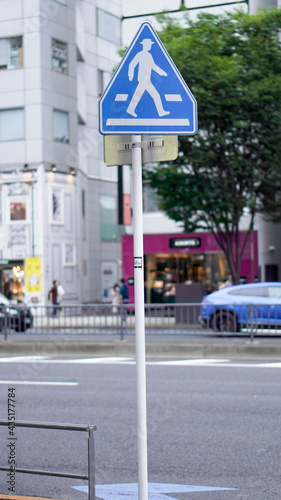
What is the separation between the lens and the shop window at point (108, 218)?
4353cm

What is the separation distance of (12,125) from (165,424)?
90.1 ft

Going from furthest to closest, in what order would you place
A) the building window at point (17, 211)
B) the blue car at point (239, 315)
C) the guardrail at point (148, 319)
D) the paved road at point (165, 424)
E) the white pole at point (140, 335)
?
the building window at point (17, 211)
the guardrail at point (148, 319)
the blue car at point (239, 315)
the paved road at point (165, 424)
the white pole at point (140, 335)

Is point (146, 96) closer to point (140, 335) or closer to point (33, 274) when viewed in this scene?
point (140, 335)

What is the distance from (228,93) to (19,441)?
59.6 feet

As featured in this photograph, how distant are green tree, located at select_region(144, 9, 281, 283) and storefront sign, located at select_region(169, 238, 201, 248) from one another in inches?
369

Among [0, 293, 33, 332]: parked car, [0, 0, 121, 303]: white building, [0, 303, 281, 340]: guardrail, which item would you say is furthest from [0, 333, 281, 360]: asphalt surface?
[0, 0, 121, 303]: white building

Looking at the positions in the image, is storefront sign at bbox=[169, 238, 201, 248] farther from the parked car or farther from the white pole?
the white pole

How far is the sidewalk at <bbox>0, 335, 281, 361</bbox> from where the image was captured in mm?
15102

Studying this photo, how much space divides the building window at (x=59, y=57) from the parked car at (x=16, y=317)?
20162 millimetres

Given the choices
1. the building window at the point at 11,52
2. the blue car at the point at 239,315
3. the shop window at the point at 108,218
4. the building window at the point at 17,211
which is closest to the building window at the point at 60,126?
the building window at the point at 11,52

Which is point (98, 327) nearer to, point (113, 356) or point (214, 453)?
point (113, 356)

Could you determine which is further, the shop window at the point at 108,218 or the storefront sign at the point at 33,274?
the shop window at the point at 108,218

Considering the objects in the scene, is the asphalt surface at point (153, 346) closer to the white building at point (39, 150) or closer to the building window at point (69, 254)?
the white building at point (39, 150)

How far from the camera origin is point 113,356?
16.2 metres
